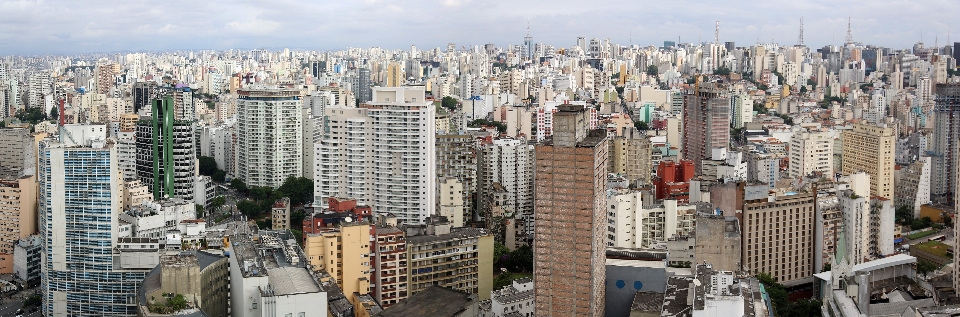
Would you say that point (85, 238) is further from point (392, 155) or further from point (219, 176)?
point (219, 176)

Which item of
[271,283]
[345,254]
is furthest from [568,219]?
[345,254]

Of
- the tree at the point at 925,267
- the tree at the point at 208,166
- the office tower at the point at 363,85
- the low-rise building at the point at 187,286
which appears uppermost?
the office tower at the point at 363,85

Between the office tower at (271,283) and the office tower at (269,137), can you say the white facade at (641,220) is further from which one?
the office tower at (269,137)

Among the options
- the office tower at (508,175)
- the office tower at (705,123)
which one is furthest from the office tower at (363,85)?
the office tower at (508,175)

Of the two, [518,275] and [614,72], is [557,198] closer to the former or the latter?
Result: [518,275]

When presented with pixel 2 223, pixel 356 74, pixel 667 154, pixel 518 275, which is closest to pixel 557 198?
pixel 518 275

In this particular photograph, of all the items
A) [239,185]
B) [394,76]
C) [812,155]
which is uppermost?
[394,76]
